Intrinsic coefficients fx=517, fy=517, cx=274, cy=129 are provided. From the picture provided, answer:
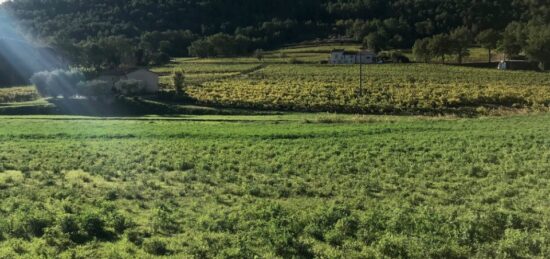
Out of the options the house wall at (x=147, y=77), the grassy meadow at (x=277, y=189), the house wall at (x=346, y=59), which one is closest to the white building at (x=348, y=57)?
the house wall at (x=346, y=59)

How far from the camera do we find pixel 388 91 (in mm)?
68438

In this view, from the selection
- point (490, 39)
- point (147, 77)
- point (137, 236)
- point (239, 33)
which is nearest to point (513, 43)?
point (490, 39)

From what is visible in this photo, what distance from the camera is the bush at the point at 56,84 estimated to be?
70375mm

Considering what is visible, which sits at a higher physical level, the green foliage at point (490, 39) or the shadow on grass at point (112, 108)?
the green foliage at point (490, 39)

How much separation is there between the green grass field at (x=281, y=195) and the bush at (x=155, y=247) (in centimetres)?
3

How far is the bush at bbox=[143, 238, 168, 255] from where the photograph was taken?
11789 mm

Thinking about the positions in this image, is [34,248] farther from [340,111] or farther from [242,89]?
[242,89]

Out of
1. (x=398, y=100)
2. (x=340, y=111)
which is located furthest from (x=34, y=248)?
(x=398, y=100)

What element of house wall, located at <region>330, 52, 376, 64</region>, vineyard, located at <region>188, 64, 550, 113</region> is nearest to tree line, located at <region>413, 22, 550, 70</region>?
house wall, located at <region>330, 52, 376, 64</region>

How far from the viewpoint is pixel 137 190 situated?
61.1ft

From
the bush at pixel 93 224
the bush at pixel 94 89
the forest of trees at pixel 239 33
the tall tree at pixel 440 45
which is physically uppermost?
the forest of trees at pixel 239 33

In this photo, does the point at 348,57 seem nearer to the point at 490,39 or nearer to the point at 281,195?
the point at 490,39

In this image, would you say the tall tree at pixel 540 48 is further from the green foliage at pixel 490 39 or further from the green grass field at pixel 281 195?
the green grass field at pixel 281 195

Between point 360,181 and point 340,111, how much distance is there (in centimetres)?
3515
